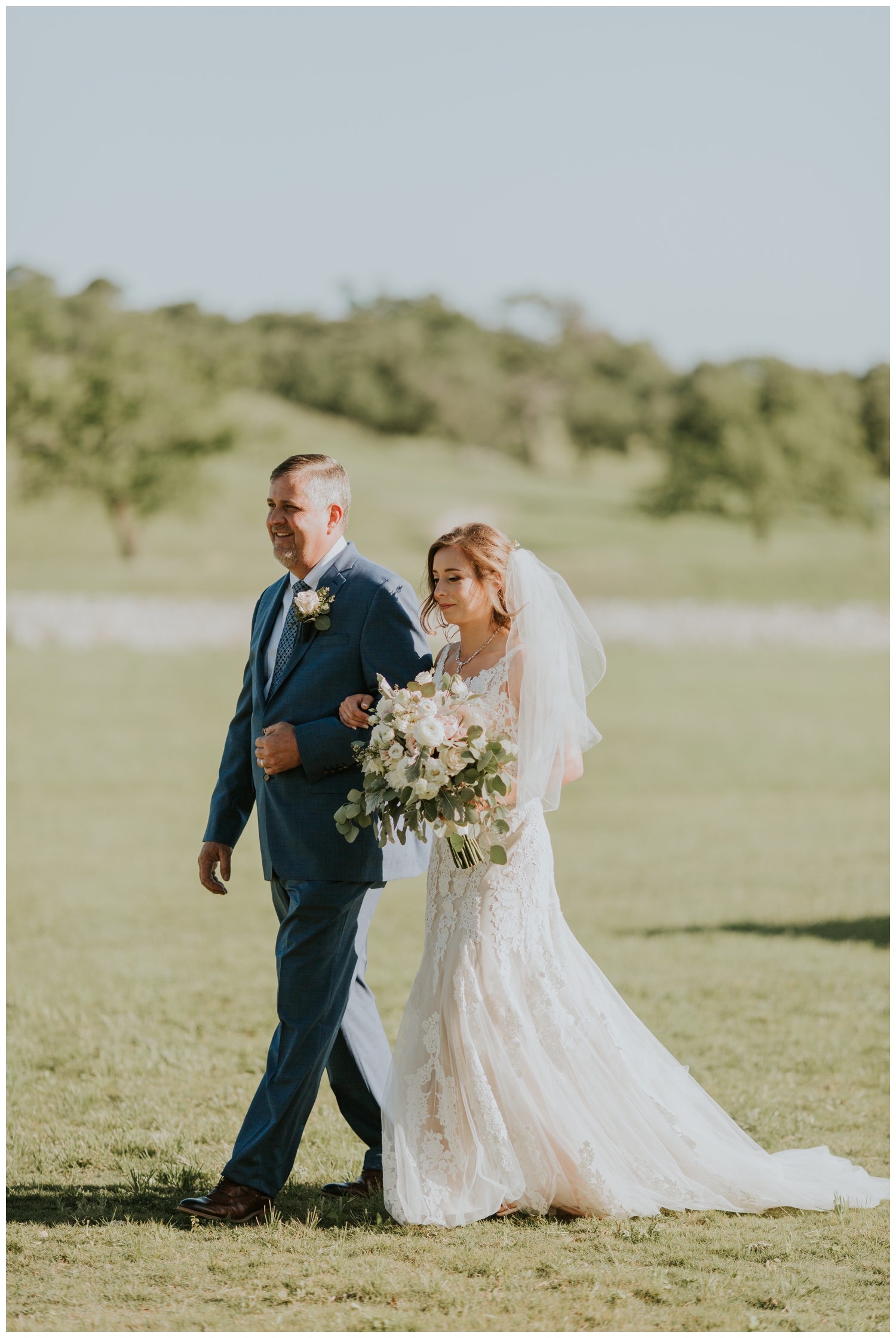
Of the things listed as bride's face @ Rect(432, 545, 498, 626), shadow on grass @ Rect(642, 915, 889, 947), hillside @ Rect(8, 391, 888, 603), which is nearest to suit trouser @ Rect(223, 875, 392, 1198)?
bride's face @ Rect(432, 545, 498, 626)

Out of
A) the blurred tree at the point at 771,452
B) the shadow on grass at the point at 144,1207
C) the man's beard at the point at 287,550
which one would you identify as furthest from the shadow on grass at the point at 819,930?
the blurred tree at the point at 771,452

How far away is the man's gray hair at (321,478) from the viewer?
465 centimetres

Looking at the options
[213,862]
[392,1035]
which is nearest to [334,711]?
[213,862]

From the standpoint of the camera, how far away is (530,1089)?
4703 mm

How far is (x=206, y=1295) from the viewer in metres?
4.09

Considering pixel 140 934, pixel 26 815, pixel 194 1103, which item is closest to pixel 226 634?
Result: pixel 26 815

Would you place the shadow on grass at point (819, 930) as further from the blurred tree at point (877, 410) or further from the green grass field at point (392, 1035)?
the blurred tree at point (877, 410)

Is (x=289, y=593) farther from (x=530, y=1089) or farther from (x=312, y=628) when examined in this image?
(x=530, y=1089)

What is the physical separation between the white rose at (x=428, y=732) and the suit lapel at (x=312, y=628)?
602 mm

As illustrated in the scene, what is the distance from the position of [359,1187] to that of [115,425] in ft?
196

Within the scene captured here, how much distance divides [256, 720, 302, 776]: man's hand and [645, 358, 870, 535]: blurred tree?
67836 millimetres

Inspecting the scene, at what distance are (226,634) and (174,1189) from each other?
32.3 meters

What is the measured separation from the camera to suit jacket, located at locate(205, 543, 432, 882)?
4613 millimetres

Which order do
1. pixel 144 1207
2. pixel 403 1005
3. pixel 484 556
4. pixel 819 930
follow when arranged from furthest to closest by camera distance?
pixel 819 930, pixel 403 1005, pixel 144 1207, pixel 484 556
